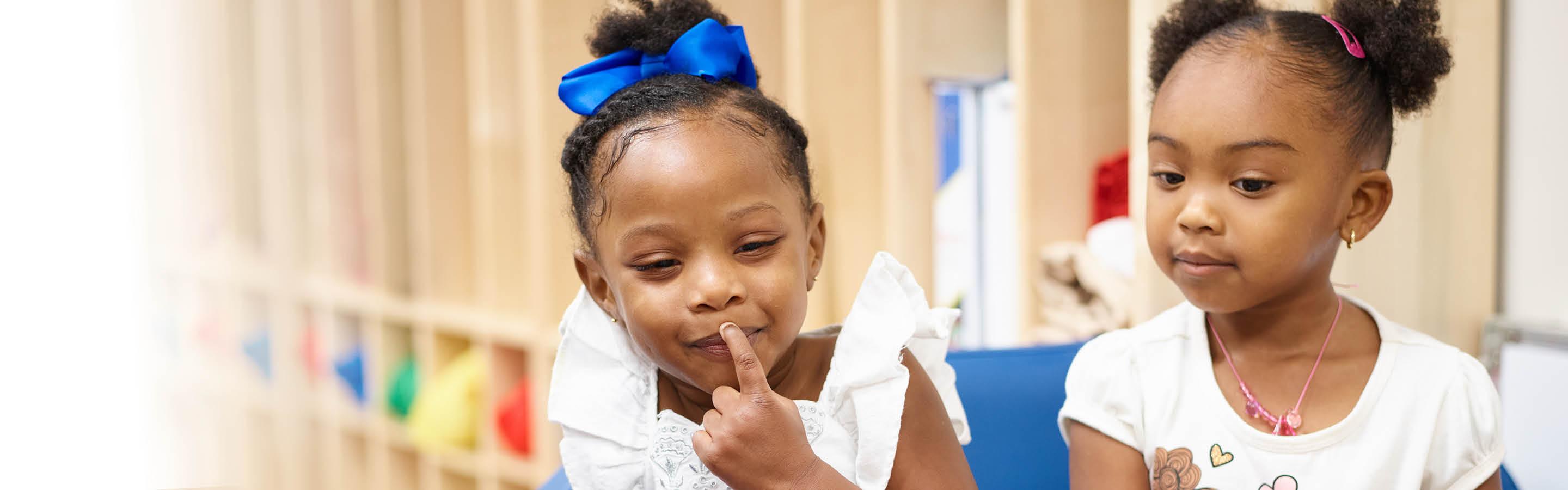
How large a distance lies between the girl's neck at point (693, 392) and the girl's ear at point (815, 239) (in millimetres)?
77

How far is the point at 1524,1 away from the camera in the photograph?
50.4 inches

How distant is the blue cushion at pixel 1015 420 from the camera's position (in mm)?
1201

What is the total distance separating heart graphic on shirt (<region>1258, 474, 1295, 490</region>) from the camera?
34.5 inches

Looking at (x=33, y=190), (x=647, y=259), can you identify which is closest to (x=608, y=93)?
(x=647, y=259)

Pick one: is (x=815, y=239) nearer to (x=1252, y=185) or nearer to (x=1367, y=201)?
(x=1252, y=185)

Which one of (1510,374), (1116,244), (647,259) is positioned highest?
(647,259)

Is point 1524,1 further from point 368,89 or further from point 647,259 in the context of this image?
point 368,89

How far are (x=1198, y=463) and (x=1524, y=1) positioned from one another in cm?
82

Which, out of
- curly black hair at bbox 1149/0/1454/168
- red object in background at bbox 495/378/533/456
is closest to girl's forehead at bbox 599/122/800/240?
curly black hair at bbox 1149/0/1454/168

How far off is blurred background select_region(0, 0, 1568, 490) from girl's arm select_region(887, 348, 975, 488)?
1.18 ft

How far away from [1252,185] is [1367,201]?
0.39ft

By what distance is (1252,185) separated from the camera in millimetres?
815

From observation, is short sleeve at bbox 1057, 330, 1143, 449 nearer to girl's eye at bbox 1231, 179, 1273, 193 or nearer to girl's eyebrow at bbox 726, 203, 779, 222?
girl's eye at bbox 1231, 179, 1273, 193

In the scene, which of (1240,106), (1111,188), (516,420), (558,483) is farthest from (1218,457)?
(516,420)
